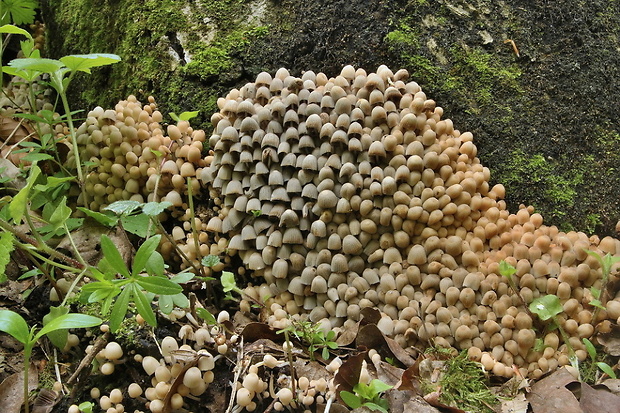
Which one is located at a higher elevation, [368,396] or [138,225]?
[368,396]

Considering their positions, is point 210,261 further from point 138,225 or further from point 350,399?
point 350,399

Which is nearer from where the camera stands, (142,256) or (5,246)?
(142,256)

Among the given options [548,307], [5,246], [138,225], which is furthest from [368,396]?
[5,246]

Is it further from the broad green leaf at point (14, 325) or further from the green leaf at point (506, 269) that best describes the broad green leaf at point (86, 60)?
the green leaf at point (506, 269)

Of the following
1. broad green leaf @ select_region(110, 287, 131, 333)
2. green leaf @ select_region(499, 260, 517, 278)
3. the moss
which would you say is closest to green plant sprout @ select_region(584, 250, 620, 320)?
green leaf @ select_region(499, 260, 517, 278)

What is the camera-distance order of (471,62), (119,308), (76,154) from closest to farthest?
1. (119,308)
2. (76,154)
3. (471,62)

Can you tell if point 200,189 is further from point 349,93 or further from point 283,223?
point 349,93

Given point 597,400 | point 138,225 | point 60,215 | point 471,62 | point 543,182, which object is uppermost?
Answer: point 471,62
